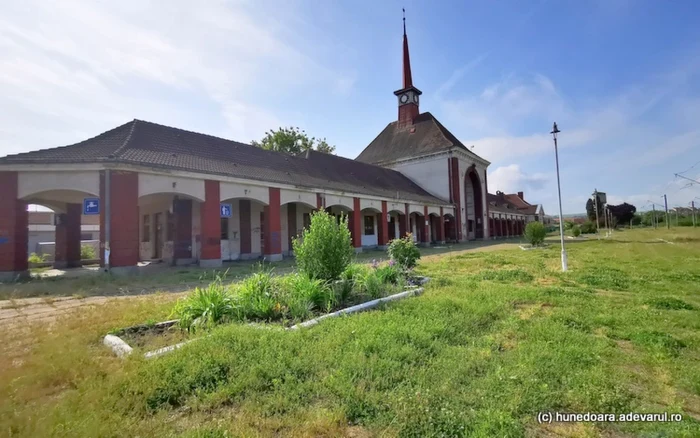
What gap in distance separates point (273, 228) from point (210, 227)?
3.53 m

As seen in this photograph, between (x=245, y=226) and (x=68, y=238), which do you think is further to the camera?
(x=245, y=226)

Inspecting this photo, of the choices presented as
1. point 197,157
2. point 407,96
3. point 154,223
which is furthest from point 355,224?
point 407,96

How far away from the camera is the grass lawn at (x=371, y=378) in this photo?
2598 millimetres

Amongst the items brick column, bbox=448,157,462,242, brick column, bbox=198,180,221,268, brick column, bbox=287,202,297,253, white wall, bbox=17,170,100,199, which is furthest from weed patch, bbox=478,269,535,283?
brick column, bbox=448,157,462,242

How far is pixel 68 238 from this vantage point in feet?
58.1

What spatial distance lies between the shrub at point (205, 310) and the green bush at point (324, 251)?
198 cm

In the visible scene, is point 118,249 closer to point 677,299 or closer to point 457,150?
point 677,299

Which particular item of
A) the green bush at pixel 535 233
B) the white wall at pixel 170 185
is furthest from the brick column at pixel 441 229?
the white wall at pixel 170 185

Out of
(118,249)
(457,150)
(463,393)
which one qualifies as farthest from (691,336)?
(457,150)

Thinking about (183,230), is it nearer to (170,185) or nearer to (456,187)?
(170,185)

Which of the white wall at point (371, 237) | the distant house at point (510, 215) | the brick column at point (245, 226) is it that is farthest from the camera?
the distant house at point (510, 215)

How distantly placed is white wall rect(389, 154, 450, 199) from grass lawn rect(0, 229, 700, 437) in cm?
3289

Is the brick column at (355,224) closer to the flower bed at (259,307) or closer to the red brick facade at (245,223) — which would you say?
the red brick facade at (245,223)

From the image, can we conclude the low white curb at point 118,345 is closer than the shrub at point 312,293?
→ Yes
